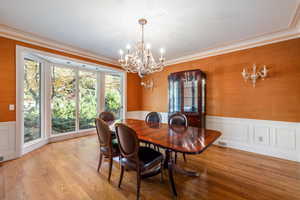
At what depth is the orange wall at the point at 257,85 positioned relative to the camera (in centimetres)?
265

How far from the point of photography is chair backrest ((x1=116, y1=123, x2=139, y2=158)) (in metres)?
1.56

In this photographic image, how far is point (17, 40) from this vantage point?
272 cm

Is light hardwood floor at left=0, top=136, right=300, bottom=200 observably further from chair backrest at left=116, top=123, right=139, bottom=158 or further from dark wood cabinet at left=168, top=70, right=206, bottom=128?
dark wood cabinet at left=168, top=70, right=206, bottom=128

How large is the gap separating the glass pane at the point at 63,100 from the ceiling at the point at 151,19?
1.21 m

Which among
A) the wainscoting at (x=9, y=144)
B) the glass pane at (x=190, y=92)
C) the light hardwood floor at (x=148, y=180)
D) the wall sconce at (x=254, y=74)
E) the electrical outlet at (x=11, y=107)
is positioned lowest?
the light hardwood floor at (x=148, y=180)

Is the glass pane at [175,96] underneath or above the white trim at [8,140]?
above

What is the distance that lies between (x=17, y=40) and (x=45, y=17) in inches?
45.9

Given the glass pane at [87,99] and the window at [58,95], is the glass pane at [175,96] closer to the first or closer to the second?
the window at [58,95]

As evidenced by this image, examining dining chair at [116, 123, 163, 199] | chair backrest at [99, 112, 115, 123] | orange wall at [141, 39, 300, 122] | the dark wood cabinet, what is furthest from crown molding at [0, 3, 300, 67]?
dining chair at [116, 123, 163, 199]

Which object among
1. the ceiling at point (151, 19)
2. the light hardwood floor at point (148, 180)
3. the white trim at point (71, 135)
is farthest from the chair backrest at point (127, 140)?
the white trim at point (71, 135)

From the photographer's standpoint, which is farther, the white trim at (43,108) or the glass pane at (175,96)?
the glass pane at (175,96)

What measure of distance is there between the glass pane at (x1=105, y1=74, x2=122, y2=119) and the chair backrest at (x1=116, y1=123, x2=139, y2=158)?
340 cm

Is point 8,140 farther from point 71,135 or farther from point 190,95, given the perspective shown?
point 190,95

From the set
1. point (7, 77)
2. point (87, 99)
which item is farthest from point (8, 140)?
point (87, 99)
